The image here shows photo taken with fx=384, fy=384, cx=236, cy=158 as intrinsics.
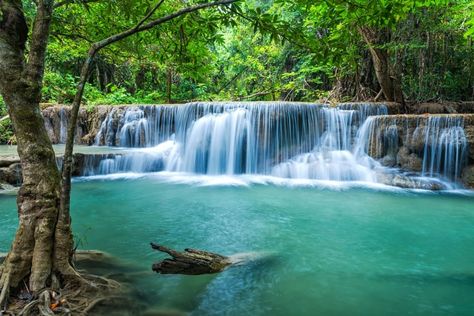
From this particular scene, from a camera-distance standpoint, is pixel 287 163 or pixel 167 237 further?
pixel 287 163

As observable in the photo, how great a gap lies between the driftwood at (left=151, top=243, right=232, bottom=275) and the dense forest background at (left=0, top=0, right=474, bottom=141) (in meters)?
2.05

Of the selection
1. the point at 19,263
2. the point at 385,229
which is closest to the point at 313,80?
the point at 385,229

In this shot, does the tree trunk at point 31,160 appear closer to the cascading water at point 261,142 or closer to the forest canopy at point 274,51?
the forest canopy at point 274,51

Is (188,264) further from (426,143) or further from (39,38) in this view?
(426,143)

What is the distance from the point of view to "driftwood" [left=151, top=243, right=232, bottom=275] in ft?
12.7

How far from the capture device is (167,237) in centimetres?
575

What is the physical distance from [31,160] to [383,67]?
12.3 m

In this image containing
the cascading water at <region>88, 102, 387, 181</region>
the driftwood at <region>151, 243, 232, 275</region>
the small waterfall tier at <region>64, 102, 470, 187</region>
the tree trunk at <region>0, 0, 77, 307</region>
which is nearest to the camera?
the tree trunk at <region>0, 0, 77, 307</region>

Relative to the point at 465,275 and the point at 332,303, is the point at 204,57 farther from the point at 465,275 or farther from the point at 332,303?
the point at 465,275

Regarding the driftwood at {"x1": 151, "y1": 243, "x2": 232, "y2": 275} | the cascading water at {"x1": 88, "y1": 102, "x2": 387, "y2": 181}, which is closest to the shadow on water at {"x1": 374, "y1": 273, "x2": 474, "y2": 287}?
the driftwood at {"x1": 151, "y1": 243, "x2": 232, "y2": 275}

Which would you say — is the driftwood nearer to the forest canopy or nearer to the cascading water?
the forest canopy

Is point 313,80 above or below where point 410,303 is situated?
above

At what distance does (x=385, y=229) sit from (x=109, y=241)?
435 centimetres

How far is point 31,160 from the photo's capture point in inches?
115
